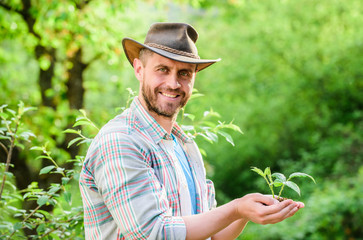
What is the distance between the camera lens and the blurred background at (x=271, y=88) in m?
6.37

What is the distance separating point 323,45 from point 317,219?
19.2 feet

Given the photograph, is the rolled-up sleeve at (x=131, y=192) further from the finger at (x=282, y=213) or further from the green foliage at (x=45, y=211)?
the green foliage at (x=45, y=211)

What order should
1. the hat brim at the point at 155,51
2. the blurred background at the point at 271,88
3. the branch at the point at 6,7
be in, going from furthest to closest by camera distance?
1. the blurred background at the point at 271,88
2. the branch at the point at 6,7
3. the hat brim at the point at 155,51

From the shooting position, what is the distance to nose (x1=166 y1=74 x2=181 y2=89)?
1.82m

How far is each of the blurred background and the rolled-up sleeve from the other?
4.36 meters

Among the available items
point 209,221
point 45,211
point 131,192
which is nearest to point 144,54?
point 131,192

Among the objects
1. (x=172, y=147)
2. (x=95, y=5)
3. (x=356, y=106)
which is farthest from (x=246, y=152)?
(x=172, y=147)

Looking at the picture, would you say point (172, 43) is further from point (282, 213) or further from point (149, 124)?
point (282, 213)

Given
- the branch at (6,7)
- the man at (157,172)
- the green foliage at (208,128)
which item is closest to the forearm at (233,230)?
the man at (157,172)

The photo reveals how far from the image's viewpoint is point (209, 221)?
5.07ft

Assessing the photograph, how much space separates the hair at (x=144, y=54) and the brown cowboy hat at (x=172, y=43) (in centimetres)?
2

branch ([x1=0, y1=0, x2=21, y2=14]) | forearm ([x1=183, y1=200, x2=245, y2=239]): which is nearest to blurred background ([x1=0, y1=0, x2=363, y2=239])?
branch ([x1=0, y1=0, x2=21, y2=14])

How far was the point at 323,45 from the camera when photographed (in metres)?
11.3

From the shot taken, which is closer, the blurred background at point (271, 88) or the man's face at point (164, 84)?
the man's face at point (164, 84)
